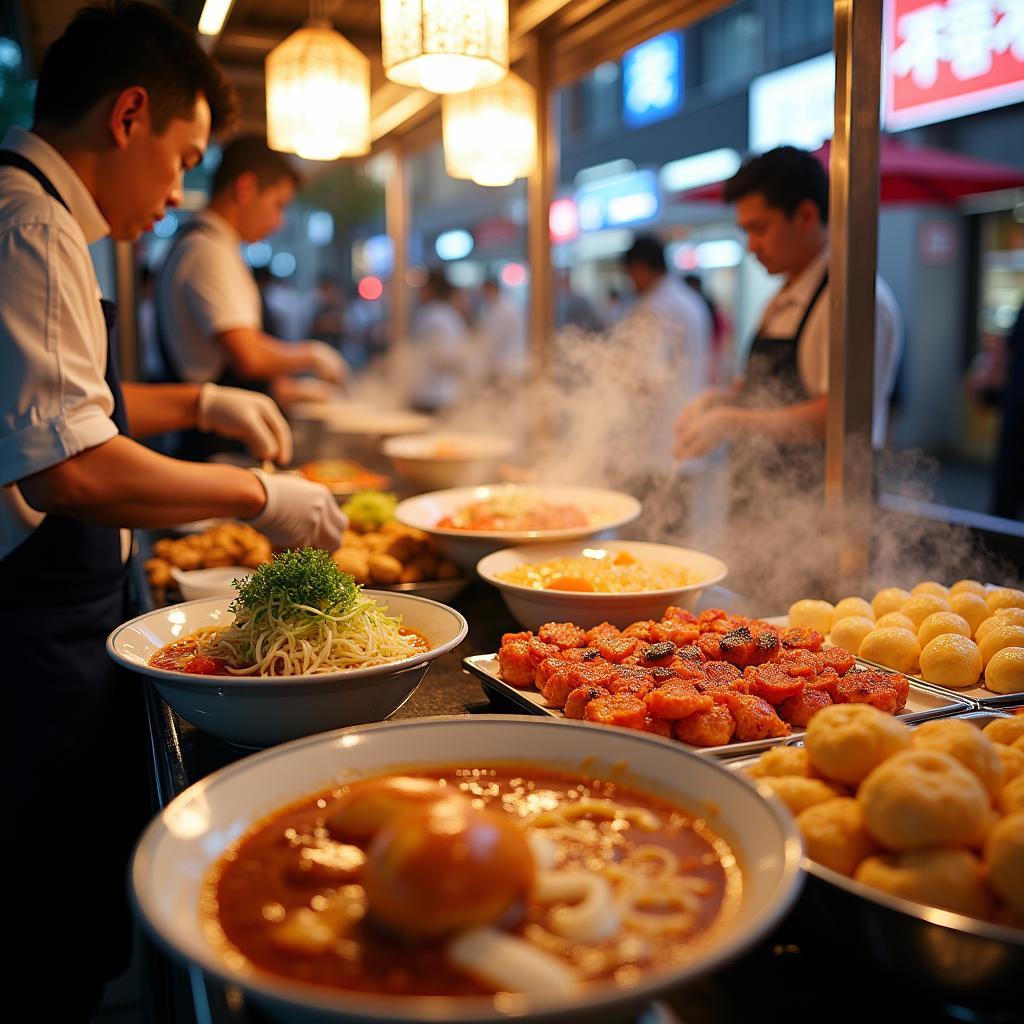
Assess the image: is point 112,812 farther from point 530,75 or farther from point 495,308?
point 495,308

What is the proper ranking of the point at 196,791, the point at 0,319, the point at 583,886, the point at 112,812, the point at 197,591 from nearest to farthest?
1. the point at 583,886
2. the point at 196,791
3. the point at 0,319
4. the point at 197,591
5. the point at 112,812

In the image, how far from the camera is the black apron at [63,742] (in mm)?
2189

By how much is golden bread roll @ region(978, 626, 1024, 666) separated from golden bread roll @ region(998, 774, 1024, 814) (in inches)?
24.8

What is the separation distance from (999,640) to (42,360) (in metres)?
1.84

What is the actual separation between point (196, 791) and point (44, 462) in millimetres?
1164

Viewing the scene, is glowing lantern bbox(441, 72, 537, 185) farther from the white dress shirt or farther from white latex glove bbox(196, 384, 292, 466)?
the white dress shirt

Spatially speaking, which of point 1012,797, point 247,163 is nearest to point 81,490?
point 1012,797

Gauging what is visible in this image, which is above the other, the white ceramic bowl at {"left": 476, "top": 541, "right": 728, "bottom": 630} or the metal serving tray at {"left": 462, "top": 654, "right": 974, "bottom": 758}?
the white ceramic bowl at {"left": 476, "top": 541, "right": 728, "bottom": 630}

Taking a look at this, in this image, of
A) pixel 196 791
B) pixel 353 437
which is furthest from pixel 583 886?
pixel 353 437

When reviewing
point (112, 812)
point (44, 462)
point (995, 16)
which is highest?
point (995, 16)

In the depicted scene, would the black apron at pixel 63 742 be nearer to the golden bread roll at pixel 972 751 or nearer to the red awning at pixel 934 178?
the golden bread roll at pixel 972 751

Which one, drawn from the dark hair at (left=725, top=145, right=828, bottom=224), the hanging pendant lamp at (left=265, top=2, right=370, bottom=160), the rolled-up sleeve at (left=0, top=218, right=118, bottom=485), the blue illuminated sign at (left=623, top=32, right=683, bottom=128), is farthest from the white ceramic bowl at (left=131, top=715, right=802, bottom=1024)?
the blue illuminated sign at (left=623, top=32, right=683, bottom=128)

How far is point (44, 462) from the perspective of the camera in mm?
1938

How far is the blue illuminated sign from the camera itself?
50.4 feet
